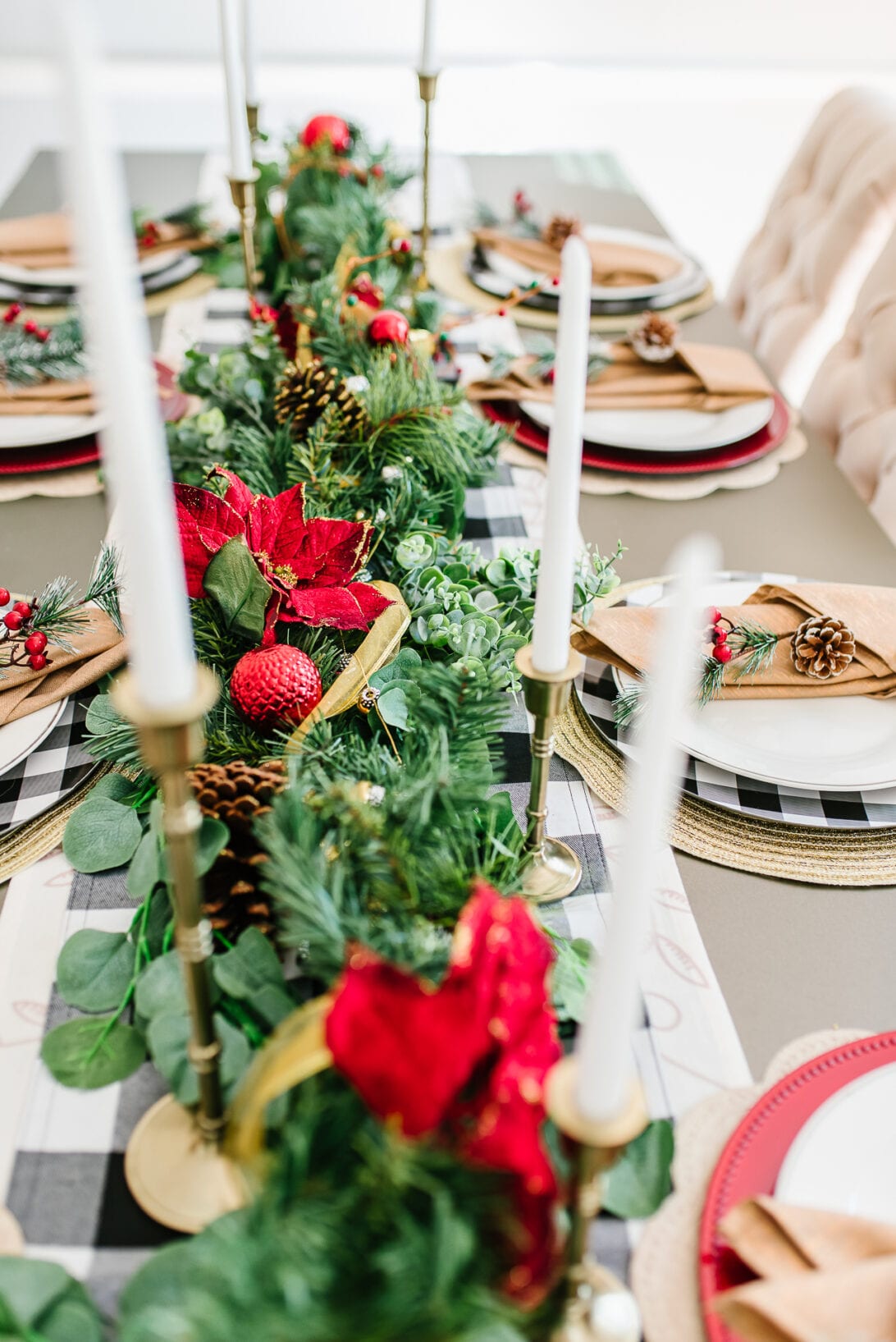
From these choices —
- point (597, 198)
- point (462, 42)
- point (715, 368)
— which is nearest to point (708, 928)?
point (715, 368)

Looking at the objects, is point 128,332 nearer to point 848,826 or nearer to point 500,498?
point 848,826

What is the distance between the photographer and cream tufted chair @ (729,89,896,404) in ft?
4.71

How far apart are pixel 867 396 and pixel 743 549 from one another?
476mm

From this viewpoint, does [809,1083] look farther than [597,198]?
No

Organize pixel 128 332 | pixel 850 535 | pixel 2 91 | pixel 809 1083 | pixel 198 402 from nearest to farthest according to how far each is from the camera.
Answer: pixel 128 332, pixel 809 1083, pixel 850 535, pixel 198 402, pixel 2 91

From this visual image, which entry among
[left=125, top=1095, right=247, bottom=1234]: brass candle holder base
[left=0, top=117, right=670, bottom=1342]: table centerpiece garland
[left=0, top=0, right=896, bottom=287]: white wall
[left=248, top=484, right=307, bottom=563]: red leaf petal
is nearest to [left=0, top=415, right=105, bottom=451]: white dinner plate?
[left=0, top=117, right=670, bottom=1342]: table centerpiece garland

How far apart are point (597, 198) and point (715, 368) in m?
0.75

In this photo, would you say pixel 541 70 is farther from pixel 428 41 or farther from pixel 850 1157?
pixel 850 1157

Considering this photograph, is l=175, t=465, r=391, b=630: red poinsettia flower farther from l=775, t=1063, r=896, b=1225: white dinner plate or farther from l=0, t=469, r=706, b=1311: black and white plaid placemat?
l=775, t=1063, r=896, b=1225: white dinner plate

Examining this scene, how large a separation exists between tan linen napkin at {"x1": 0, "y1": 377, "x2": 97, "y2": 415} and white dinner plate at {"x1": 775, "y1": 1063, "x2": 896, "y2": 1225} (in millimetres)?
891

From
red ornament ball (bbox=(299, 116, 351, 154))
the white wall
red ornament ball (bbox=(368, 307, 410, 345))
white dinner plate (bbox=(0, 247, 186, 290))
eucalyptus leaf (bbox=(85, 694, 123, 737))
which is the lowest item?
the white wall

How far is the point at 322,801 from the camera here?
0.52 m

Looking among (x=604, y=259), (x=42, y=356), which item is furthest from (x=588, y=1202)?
(x=604, y=259)

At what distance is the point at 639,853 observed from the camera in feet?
1.01
